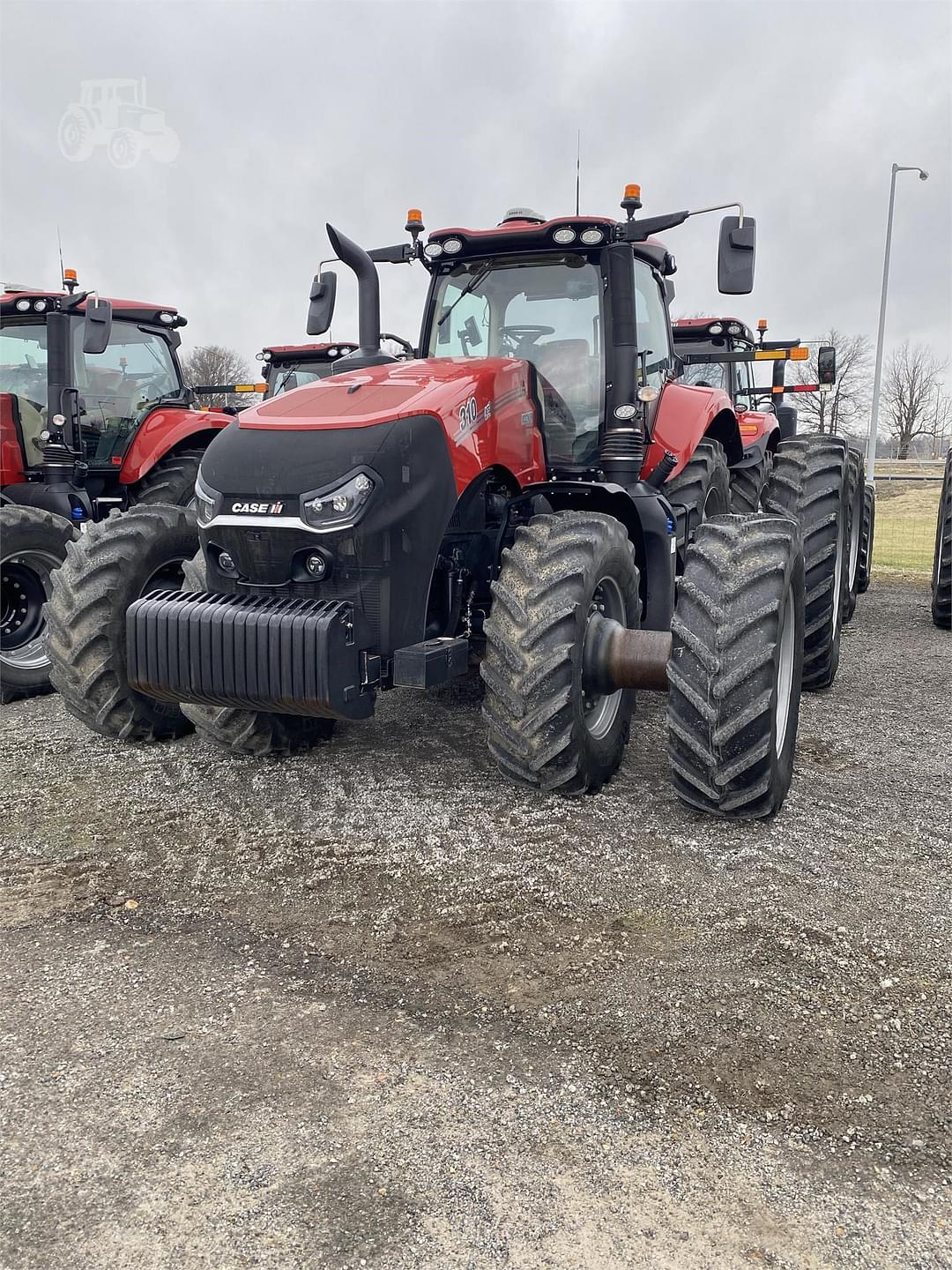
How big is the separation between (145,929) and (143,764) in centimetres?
168

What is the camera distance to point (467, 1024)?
2.76 m

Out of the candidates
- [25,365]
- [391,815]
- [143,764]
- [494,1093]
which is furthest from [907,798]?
[25,365]

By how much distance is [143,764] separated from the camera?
4879 millimetres

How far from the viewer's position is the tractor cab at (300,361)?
1220cm

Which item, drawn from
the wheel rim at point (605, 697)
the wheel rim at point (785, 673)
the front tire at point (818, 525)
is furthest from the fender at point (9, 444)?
the wheel rim at point (785, 673)

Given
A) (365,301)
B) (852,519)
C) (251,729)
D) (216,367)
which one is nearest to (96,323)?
(365,301)

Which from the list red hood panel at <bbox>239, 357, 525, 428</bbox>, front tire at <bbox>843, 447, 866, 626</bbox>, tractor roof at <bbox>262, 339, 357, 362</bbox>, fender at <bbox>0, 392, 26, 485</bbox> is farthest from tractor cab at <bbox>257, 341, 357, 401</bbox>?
red hood panel at <bbox>239, 357, 525, 428</bbox>

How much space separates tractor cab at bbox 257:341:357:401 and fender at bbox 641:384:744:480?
688 centimetres

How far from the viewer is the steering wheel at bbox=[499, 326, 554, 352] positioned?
5094 millimetres

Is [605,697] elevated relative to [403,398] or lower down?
lower down

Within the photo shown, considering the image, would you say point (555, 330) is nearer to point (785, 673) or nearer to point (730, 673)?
point (785, 673)

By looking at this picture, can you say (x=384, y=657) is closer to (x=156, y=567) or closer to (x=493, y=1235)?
(x=156, y=567)

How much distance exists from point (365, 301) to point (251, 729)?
2.23 meters

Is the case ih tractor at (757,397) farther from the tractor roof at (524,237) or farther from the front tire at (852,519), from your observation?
the tractor roof at (524,237)
